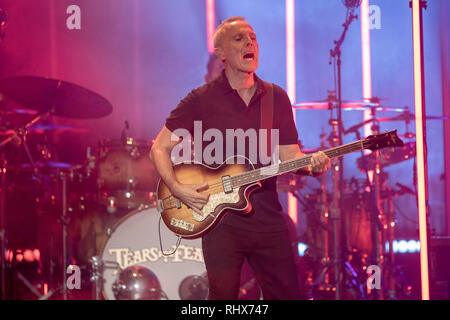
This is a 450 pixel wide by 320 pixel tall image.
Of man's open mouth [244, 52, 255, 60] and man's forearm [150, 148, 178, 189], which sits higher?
man's open mouth [244, 52, 255, 60]

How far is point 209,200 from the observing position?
3.17 meters

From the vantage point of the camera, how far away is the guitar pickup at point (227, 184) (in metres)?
3.12

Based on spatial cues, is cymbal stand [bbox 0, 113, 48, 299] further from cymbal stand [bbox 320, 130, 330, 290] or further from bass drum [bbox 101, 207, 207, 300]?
cymbal stand [bbox 320, 130, 330, 290]

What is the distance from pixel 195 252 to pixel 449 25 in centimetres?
423

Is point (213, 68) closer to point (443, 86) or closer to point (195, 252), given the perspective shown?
point (195, 252)

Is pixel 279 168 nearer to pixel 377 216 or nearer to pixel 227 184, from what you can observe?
pixel 227 184

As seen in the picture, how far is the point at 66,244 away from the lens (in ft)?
19.5

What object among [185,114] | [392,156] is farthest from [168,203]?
[392,156]

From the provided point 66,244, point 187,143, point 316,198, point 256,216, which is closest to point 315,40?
point 316,198

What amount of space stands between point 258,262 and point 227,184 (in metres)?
0.48

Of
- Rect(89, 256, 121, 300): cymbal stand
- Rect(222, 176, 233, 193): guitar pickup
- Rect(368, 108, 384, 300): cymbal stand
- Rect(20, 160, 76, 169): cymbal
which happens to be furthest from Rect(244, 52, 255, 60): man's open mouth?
Rect(20, 160, 76, 169): cymbal

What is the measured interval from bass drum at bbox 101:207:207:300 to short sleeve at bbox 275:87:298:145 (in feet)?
8.74

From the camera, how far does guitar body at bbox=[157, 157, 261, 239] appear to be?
307 centimetres
